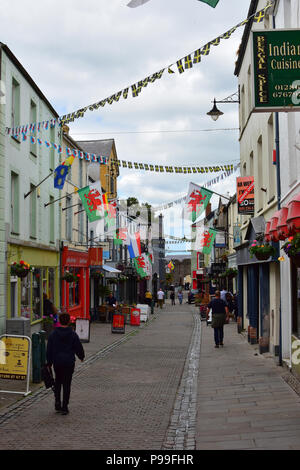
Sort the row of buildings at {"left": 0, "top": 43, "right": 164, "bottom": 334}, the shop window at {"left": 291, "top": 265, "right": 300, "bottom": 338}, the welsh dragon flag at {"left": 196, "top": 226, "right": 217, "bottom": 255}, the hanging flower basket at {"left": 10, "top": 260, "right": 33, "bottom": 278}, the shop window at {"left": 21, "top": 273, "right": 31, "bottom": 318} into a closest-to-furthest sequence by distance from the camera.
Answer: the shop window at {"left": 291, "top": 265, "right": 300, "bottom": 338} < the hanging flower basket at {"left": 10, "top": 260, "right": 33, "bottom": 278} < the row of buildings at {"left": 0, "top": 43, "right": 164, "bottom": 334} < the shop window at {"left": 21, "top": 273, "right": 31, "bottom": 318} < the welsh dragon flag at {"left": 196, "top": 226, "right": 217, "bottom": 255}

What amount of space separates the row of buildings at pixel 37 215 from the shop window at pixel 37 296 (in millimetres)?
35

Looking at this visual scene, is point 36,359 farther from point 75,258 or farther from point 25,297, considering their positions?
point 75,258

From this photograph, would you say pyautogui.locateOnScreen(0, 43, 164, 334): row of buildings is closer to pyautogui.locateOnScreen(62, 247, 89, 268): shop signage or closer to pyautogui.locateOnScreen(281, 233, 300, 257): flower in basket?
pyautogui.locateOnScreen(62, 247, 89, 268): shop signage

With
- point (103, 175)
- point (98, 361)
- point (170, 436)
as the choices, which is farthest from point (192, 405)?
point (103, 175)

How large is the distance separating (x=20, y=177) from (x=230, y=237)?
21.6m

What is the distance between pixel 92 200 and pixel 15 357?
1132 cm

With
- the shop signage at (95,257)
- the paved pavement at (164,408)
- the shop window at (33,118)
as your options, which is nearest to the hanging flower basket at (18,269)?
the paved pavement at (164,408)

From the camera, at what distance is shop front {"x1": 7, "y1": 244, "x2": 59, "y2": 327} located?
1698 cm

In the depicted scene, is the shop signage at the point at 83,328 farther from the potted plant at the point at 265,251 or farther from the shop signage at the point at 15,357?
the shop signage at the point at 15,357

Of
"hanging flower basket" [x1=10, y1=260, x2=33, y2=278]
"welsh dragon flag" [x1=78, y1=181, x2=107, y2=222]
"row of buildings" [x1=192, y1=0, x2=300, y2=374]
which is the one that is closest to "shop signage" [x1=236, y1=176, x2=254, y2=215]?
"row of buildings" [x1=192, y1=0, x2=300, y2=374]

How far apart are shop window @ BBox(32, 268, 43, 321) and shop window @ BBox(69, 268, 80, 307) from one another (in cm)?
577

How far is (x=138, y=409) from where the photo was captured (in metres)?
9.11

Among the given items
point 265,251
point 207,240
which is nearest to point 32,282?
point 265,251

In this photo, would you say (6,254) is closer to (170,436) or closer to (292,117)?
(292,117)
